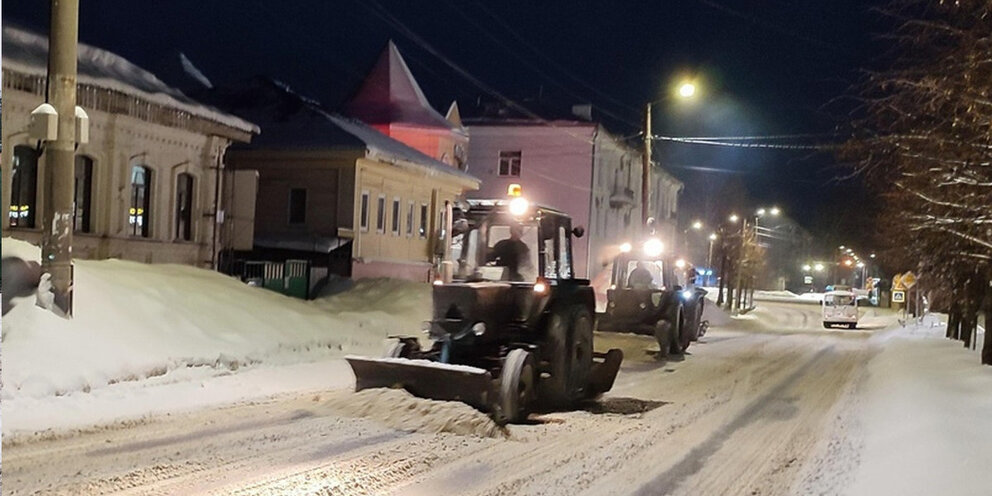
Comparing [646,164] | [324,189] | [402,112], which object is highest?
[402,112]

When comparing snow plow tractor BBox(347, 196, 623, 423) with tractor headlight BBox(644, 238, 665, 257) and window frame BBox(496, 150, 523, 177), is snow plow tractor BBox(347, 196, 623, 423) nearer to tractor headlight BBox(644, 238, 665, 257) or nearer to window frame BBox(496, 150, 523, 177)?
tractor headlight BBox(644, 238, 665, 257)

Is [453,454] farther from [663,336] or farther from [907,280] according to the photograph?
[907,280]

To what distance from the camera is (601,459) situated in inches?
375

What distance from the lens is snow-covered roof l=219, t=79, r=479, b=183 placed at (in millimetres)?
28312

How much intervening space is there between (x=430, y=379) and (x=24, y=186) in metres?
11.5

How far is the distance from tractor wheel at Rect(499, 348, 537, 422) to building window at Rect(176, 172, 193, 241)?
47.1 ft

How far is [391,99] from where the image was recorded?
42750 millimetres

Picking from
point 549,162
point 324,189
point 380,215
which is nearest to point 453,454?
point 324,189

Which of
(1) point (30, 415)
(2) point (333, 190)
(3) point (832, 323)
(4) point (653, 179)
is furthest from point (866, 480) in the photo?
(4) point (653, 179)

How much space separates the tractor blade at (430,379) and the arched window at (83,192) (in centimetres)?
1121

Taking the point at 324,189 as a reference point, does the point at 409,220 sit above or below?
below

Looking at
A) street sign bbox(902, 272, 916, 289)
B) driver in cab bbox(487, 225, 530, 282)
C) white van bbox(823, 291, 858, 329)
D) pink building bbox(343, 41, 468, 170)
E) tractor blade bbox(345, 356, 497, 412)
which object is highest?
pink building bbox(343, 41, 468, 170)

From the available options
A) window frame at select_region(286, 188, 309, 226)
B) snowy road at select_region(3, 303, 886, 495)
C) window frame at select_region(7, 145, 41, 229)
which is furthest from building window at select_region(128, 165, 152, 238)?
snowy road at select_region(3, 303, 886, 495)

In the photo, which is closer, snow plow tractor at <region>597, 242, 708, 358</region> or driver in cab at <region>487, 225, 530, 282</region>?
driver in cab at <region>487, 225, 530, 282</region>
